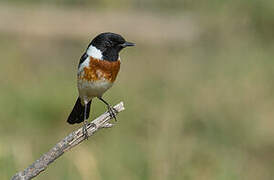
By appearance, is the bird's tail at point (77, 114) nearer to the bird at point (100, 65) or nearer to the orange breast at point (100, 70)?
the bird at point (100, 65)

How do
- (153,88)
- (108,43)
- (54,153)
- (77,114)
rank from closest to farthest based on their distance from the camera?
1. (54,153)
2. (108,43)
3. (77,114)
4. (153,88)

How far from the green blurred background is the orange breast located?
62 cm

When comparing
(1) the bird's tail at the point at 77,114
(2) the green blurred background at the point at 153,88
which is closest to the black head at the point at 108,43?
A: (1) the bird's tail at the point at 77,114

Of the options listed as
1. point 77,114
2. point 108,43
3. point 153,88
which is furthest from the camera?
point 153,88

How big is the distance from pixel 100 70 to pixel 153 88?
293cm

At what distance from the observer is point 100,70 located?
391 cm

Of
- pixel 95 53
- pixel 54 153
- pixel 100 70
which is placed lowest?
pixel 54 153

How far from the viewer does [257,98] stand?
6445 mm

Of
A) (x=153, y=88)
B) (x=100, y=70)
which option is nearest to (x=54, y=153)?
(x=100, y=70)

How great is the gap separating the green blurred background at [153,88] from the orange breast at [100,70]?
2.02 ft

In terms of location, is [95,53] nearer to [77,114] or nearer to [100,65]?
[100,65]

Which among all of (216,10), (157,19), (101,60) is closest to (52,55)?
(157,19)

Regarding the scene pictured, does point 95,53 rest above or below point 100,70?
above

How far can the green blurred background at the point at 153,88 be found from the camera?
495cm
